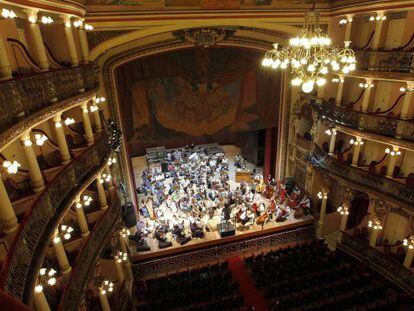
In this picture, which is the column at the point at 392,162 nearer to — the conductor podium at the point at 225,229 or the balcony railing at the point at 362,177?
the balcony railing at the point at 362,177

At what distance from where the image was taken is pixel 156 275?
1401cm

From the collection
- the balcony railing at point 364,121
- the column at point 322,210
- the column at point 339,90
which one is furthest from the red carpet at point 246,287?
the column at point 339,90

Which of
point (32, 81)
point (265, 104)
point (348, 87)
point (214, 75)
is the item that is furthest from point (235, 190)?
point (32, 81)

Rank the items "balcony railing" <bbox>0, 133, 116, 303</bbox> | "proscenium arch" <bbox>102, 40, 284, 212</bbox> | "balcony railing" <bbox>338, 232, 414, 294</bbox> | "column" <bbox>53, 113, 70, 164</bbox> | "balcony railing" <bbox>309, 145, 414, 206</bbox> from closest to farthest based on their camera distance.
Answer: "balcony railing" <bbox>0, 133, 116, 303</bbox>, "column" <bbox>53, 113, 70, 164</bbox>, "balcony railing" <bbox>309, 145, 414, 206</bbox>, "balcony railing" <bbox>338, 232, 414, 294</bbox>, "proscenium arch" <bbox>102, 40, 284, 212</bbox>

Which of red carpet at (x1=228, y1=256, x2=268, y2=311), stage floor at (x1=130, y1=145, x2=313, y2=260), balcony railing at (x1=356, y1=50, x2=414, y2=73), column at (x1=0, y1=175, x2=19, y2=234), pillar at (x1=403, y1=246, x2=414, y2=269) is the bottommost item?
red carpet at (x1=228, y1=256, x2=268, y2=311)

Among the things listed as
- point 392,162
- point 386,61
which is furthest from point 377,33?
point 392,162

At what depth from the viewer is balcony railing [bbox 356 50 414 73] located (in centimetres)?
1120

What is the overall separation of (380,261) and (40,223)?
1249 centimetres

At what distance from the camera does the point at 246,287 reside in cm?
1300

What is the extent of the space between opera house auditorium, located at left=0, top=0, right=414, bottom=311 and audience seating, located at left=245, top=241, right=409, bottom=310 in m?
0.07

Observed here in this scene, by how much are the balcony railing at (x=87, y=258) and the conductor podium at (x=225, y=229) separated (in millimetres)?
5346

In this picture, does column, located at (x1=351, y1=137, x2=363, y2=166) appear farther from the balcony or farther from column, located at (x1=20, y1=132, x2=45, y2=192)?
column, located at (x1=20, y1=132, x2=45, y2=192)

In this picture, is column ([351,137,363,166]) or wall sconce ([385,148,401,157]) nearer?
wall sconce ([385,148,401,157])

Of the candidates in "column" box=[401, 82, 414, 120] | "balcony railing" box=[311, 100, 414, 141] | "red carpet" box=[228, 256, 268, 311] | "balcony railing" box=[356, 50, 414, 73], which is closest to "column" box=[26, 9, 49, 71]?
"red carpet" box=[228, 256, 268, 311]
